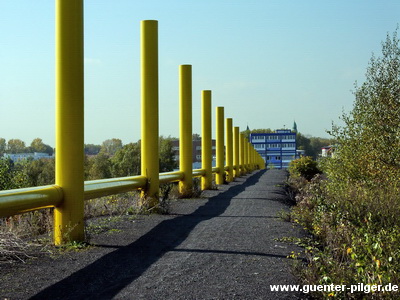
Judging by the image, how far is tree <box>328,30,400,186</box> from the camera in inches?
526

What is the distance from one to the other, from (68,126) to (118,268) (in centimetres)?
223

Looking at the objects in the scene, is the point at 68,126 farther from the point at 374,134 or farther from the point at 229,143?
the point at 229,143

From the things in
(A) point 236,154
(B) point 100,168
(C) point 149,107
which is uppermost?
(C) point 149,107

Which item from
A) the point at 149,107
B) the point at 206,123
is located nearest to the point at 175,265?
the point at 149,107

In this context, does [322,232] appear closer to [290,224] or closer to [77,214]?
[290,224]

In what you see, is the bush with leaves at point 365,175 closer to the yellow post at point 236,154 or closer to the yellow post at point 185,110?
the yellow post at point 185,110

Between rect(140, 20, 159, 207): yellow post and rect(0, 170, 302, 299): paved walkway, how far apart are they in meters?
2.49

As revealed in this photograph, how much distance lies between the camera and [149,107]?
11.5 meters

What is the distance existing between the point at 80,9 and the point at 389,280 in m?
5.15

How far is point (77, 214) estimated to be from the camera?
7098 millimetres

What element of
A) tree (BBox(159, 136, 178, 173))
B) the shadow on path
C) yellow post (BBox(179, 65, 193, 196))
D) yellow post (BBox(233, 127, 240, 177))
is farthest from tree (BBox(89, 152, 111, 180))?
the shadow on path

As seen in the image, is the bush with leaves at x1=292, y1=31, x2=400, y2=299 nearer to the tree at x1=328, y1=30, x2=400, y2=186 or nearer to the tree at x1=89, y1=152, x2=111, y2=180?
the tree at x1=328, y1=30, x2=400, y2=186

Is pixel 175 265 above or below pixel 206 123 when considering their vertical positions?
below

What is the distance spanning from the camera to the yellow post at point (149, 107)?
447 inches
